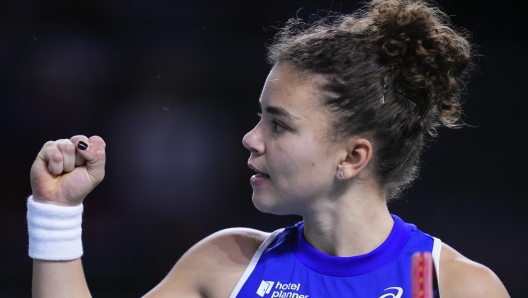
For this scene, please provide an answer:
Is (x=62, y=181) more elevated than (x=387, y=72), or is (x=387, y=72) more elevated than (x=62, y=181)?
(x=387, y=72)

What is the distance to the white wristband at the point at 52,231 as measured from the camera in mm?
1441

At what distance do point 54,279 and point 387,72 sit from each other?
891 mm

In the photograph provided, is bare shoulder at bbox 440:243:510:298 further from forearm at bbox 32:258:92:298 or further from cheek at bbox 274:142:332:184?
forearm at bbox 32:258:92:298

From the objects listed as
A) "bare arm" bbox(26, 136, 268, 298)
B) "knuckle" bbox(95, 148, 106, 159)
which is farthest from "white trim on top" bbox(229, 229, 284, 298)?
"knuckle" bbox(95, 148, 106, 159)

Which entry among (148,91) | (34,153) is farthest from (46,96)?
(148,91)

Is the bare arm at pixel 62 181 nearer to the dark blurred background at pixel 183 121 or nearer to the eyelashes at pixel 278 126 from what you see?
the eyelashes at pixel 278 126

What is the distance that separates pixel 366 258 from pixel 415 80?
44cm

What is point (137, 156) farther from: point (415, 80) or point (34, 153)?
point (415, 80)

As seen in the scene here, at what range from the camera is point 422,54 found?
159 centimetres

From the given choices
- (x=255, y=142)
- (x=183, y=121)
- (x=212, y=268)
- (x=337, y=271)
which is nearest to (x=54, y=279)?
(x=212, y=268)

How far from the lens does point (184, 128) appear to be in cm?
A: 366

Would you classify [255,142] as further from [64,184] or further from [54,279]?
[54,279]

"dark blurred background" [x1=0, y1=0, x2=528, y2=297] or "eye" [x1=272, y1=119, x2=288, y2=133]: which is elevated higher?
"eye" [x1=272, y1=119, x2=288, y2=133]

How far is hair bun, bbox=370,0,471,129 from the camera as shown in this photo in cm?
159
